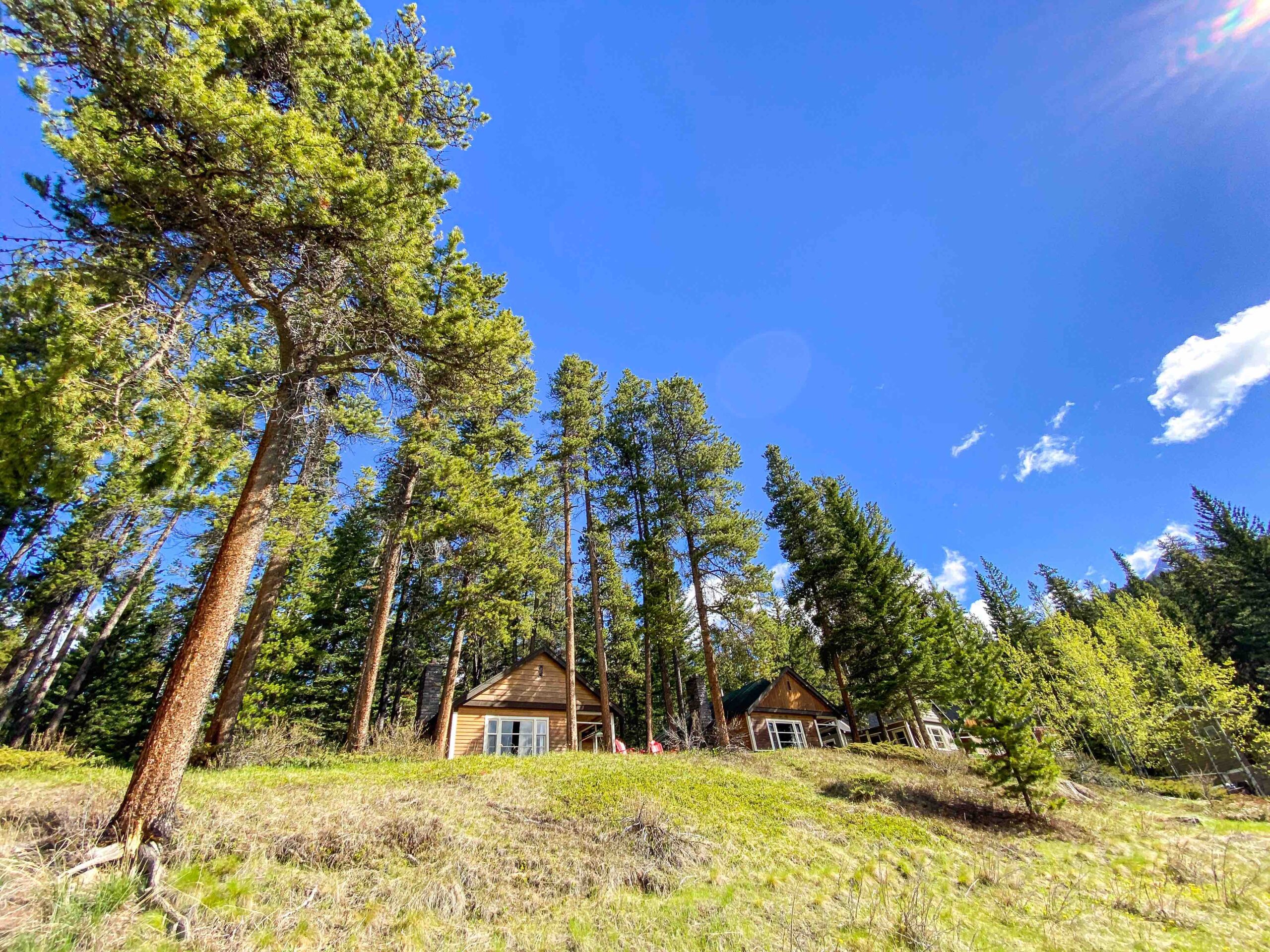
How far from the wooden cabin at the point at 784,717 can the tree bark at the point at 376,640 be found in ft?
57.2

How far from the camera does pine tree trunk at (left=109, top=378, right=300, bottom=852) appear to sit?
16.9 feet

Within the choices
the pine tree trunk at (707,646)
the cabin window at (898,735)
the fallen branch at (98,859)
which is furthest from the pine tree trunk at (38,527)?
the cabin window at (898,735)

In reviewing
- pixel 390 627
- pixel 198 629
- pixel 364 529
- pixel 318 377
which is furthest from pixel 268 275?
pixel 390 627

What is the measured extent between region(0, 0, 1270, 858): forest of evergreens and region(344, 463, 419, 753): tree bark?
10 cm

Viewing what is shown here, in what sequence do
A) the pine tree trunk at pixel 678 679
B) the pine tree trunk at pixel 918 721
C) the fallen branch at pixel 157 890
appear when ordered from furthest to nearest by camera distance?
the pine tree trunk at pixel 678 679 < the pine tree trunk at pixel 918 721 < the fallen branch at pixel 157 890

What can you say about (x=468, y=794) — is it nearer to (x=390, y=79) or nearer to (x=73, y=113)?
(x=73, y=113)

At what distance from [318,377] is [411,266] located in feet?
8.33

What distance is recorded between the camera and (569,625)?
18.6m

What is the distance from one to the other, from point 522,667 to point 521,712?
1.86 metres

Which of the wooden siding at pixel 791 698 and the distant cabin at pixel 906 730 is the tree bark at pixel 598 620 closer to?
the wooden siding at pixel 791 698

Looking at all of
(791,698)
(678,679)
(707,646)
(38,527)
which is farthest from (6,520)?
(791,698)

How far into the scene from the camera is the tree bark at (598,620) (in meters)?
18.8

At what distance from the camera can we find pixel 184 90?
574cm

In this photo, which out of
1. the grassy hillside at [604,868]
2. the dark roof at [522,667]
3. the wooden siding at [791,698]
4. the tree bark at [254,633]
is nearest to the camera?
the grassy hillside at [604,868]
